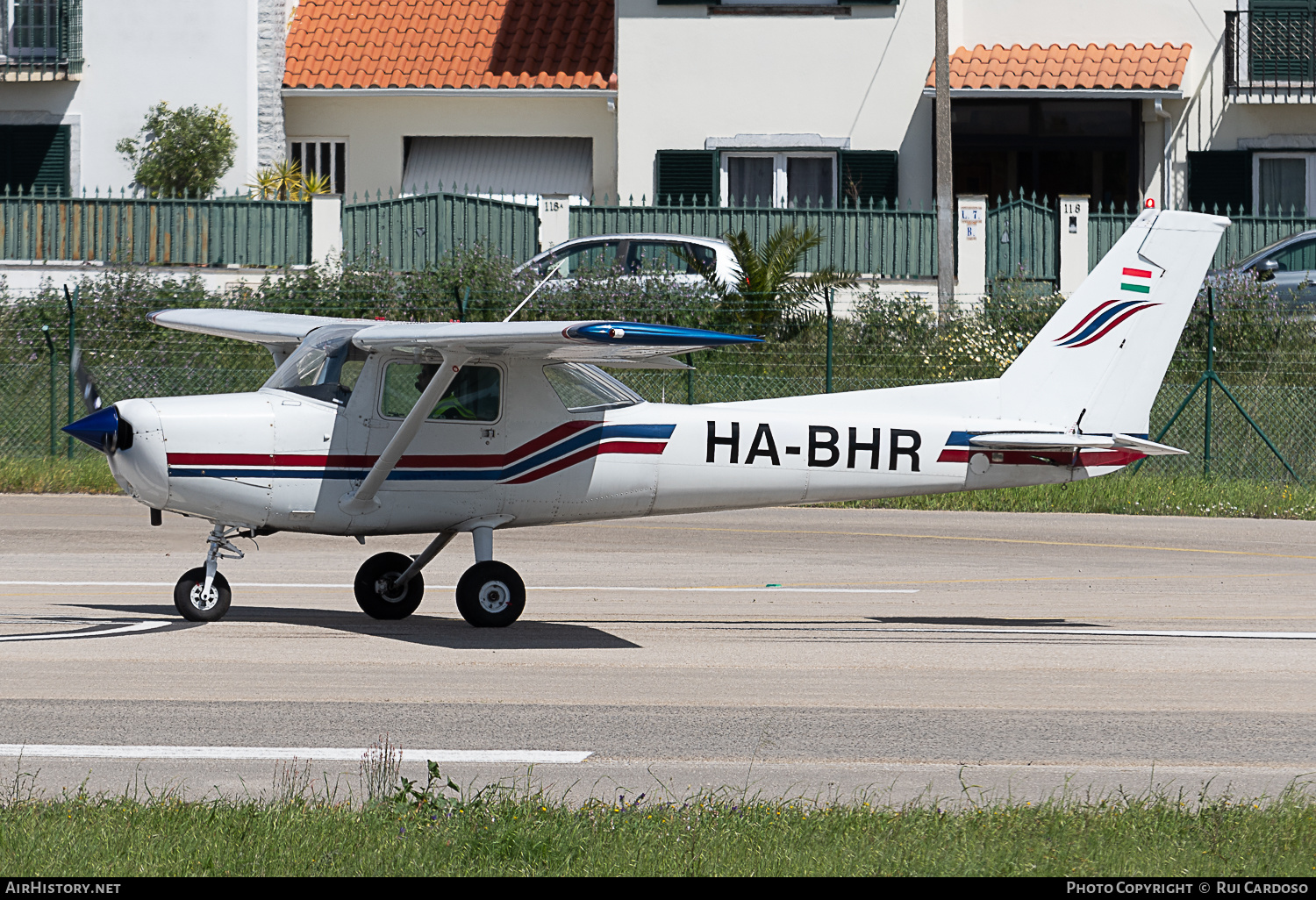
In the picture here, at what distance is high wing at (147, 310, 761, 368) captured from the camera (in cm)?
944

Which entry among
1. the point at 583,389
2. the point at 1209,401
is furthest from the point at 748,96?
the point at 583,389

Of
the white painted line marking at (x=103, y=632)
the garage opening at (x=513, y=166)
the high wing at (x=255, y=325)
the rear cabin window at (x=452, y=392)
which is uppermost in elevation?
the garage opening at (x=513, y=166)

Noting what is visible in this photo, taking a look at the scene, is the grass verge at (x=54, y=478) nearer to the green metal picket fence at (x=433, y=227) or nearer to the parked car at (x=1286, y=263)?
the green metal picket fence at (x=433, y=227)

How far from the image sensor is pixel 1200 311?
23.1 meters

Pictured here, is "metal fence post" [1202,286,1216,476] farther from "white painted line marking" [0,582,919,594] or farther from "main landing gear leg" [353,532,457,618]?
"main landing gear leg" [353,532,457,618]

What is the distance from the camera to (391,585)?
11.6 m

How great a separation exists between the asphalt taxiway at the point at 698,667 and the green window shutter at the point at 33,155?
16.6m

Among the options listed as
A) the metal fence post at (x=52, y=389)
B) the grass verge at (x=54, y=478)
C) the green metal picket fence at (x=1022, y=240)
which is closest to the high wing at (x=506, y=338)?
the grass verge at (x=54, y=478)

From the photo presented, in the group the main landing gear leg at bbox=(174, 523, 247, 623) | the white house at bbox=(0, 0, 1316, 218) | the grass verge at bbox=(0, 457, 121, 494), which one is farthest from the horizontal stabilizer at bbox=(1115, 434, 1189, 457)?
the white house at bbox=(0, 0, 1316, 218)

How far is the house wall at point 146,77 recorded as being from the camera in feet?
99.8

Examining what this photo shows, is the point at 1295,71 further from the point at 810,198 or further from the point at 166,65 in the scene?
the point at 166,65

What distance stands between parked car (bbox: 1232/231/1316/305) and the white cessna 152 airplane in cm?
1322

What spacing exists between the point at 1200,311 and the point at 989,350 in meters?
3.43

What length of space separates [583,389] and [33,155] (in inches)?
904
